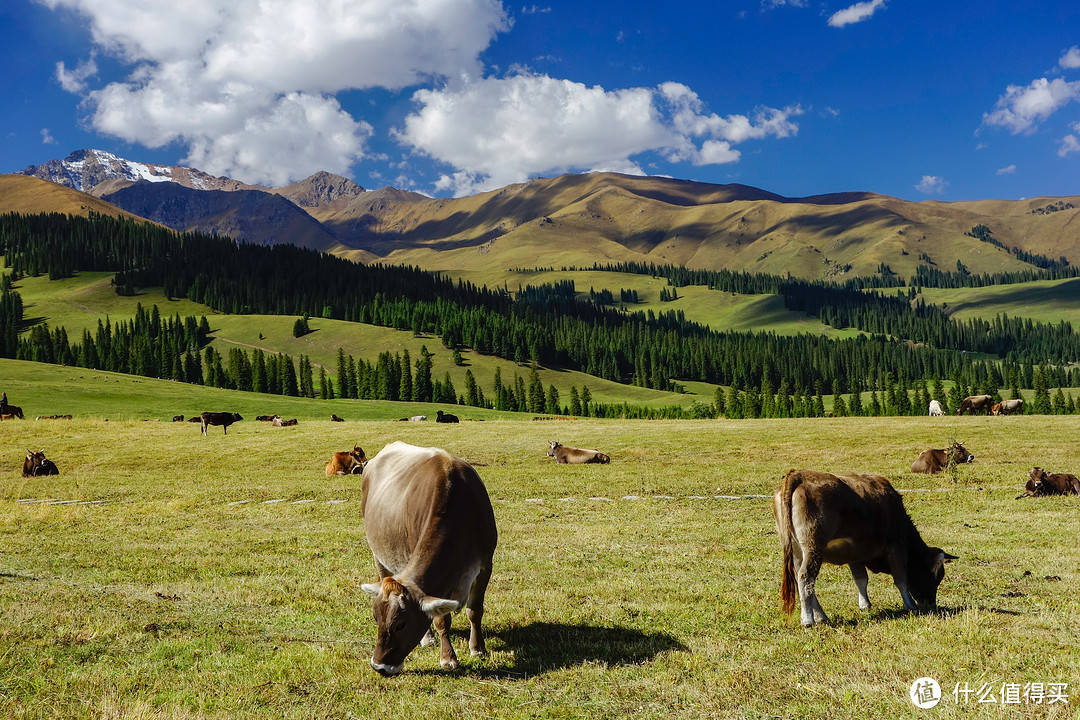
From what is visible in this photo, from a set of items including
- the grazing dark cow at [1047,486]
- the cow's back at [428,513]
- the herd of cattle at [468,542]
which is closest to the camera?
the herd of cattle at [468,542]

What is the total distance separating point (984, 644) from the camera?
9625 millimetres

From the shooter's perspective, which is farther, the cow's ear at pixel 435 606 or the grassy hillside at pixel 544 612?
the cow's ear at pixel 435 606

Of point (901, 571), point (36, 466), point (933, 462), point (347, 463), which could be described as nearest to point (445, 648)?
point (901, 571)

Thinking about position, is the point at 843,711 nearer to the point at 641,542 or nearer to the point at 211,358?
the point at 641,542

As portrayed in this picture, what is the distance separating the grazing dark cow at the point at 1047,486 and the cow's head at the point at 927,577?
16933 mm

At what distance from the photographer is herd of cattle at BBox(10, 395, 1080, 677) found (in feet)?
29.2

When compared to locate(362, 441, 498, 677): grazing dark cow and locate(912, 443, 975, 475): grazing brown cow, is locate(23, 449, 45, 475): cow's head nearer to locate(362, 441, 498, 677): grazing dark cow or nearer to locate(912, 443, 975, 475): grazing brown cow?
locate(362, 441, 498, 677): grazing dark cow

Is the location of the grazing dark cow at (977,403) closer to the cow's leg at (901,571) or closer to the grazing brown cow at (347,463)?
the grazing brown cow at (347,463)

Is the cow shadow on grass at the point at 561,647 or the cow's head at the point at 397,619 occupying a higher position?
the cow's head at the point at 397,619

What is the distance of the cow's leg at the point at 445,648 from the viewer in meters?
9.44

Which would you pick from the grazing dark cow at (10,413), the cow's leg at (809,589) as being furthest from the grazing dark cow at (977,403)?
the grazing dark cow at (10,413)

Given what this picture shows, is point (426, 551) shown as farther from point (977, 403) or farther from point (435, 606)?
point (977, 403)

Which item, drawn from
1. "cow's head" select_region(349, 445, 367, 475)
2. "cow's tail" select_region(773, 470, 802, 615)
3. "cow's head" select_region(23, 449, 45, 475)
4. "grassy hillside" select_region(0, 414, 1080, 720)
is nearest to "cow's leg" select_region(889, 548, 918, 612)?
"grassy hillside" select_region(0, 414, 1080, 720)

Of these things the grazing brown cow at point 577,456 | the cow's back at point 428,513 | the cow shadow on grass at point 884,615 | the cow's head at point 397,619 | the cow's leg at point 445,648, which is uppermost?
the cow's back at point 428,513
